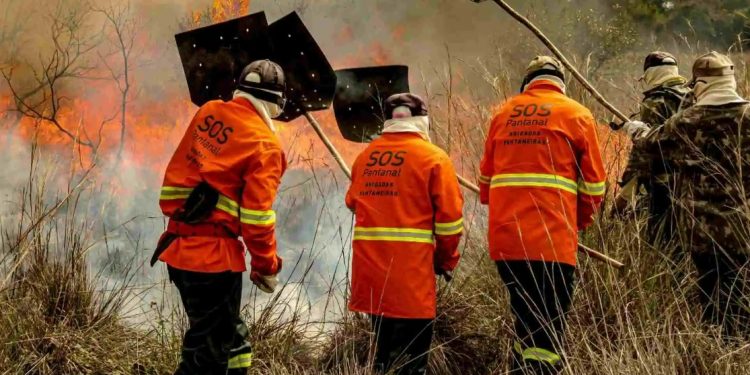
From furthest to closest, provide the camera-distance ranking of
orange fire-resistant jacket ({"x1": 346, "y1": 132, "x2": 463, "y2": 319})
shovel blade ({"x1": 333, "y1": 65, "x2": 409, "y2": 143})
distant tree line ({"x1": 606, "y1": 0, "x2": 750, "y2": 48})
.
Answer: distant tree line ({"x1": 606, "y1": 0, "x2": 750, "y2": 48}), shovel blade ({"x1": 333, "y1": 65, "x2": 409, "y2": 143}), orange fire-resistant jacket ({"x1": 346, "y1": 132, "x2": 463, "y2": 319})

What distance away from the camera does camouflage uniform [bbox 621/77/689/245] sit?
4746 millimetres

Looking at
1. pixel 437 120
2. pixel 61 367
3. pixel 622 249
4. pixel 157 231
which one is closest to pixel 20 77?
pixel 157 231

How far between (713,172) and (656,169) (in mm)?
821

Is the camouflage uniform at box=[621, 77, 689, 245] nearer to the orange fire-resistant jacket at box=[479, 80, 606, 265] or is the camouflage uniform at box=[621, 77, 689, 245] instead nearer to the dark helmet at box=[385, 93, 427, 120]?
the orange fire-resistant jacket at box=[479, 80, 606, 265]

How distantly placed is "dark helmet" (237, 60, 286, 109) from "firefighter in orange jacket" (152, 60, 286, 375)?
0.10m

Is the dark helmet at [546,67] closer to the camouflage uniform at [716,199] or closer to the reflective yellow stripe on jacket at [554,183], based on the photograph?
the reflective yellow stripe on jacket at [554,183]

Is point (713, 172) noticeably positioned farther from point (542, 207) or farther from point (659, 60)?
point (659, 60)

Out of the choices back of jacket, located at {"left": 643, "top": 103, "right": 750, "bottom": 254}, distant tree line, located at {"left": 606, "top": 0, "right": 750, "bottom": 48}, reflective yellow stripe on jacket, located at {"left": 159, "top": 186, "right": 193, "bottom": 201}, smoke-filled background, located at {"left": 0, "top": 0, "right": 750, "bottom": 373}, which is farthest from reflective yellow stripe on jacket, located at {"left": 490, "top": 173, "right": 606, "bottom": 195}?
distant tree line, located at {"left": 606, "top": 0, "right": 750, "bottom": 48}

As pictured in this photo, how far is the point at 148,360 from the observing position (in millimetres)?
4117

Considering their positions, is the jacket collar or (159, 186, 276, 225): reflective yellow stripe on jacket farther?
the jacket collar

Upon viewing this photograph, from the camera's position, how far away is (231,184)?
11.3 ft

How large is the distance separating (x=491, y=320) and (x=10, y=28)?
Result: 41.8 ft

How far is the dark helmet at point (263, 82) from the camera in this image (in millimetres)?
3619

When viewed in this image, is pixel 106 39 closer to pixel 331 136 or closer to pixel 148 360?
pixel 331 136
